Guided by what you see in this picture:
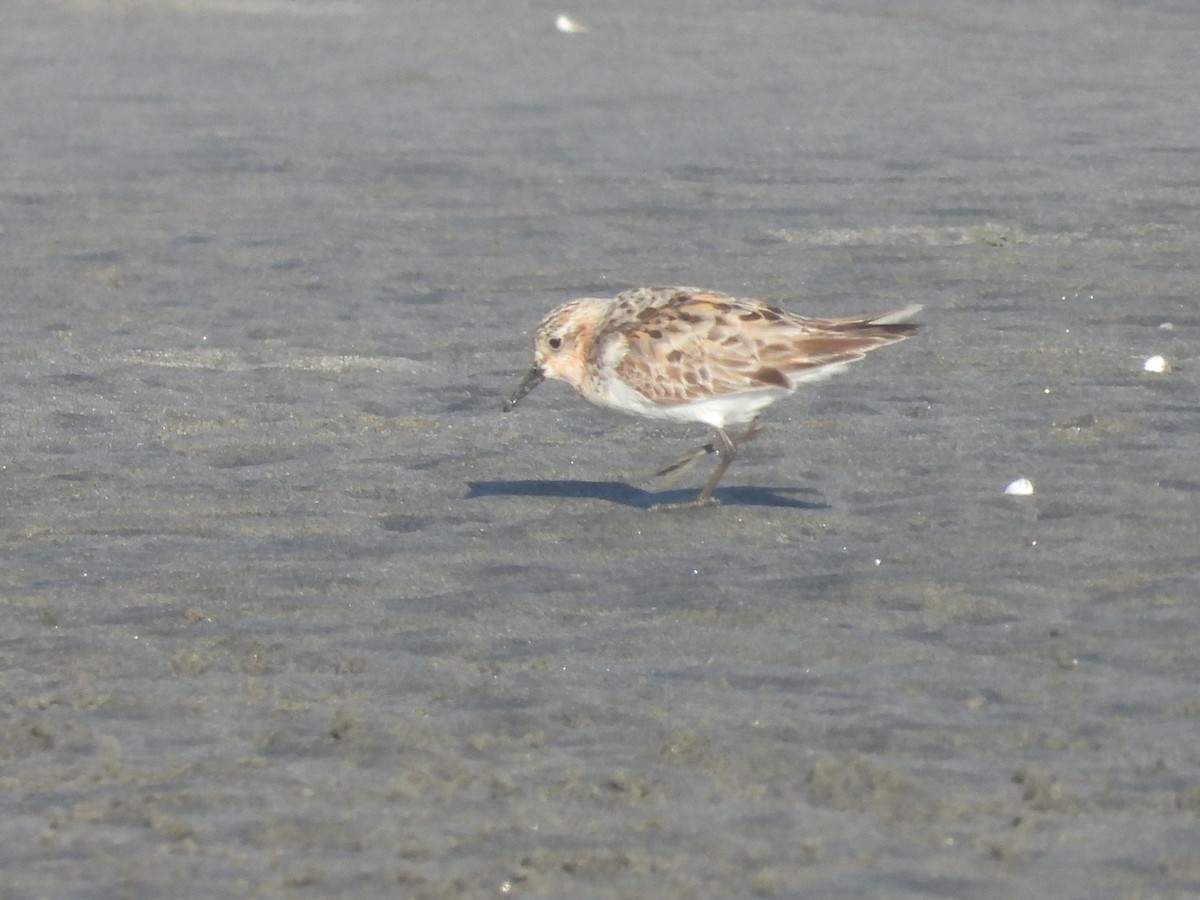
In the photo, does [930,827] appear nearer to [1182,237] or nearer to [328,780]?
[328,780]

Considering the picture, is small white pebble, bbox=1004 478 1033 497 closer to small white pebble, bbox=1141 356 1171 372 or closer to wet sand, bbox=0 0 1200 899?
wet sand, bbox=0 0 1200 899

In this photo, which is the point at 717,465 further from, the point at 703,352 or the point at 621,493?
the point at 703,352

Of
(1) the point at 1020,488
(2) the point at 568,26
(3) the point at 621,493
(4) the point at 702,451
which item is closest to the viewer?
(1) the point at 1020,488

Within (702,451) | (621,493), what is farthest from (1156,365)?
(621,493)

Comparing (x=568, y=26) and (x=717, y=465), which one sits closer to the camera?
(x=717, y=465)

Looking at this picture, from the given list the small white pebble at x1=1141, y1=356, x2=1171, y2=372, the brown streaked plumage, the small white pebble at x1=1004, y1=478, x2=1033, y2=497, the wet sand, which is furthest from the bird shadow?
the small white pebble at x1=1141, y1=356, x2=1171, y2=372

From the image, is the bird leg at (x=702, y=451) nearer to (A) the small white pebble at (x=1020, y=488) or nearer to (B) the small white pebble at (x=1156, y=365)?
(A) the small white pebble at (x=1020, y=488)

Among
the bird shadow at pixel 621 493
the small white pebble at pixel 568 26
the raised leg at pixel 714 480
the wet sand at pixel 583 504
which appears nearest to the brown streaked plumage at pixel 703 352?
the raised leg at pixel 714 480
